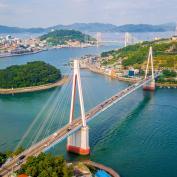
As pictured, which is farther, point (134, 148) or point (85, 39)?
point (85, 39)

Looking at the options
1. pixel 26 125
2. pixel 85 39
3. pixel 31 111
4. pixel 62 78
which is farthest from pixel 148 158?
pixel 85 39

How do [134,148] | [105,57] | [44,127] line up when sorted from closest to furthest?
[134,148] → [44,127] → [105,57]

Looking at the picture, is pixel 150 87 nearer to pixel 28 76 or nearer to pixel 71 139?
pixel 28 76

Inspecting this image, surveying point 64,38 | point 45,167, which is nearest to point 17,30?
point 64,38

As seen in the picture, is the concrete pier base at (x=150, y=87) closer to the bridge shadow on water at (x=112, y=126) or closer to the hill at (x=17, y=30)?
the bridge shadow on water at (x=112, y=126)

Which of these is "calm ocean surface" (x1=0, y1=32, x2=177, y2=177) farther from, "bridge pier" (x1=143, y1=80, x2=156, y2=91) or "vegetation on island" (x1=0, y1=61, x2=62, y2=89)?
"vegetation on island" (x1=0, y1=61, x2=62, y2=89)

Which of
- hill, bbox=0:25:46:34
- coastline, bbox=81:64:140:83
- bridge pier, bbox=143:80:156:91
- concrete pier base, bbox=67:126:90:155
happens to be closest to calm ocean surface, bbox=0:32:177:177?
concrete pier base, bbox=67:126:90:155

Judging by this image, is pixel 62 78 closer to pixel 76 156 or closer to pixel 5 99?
pixel 5 99
